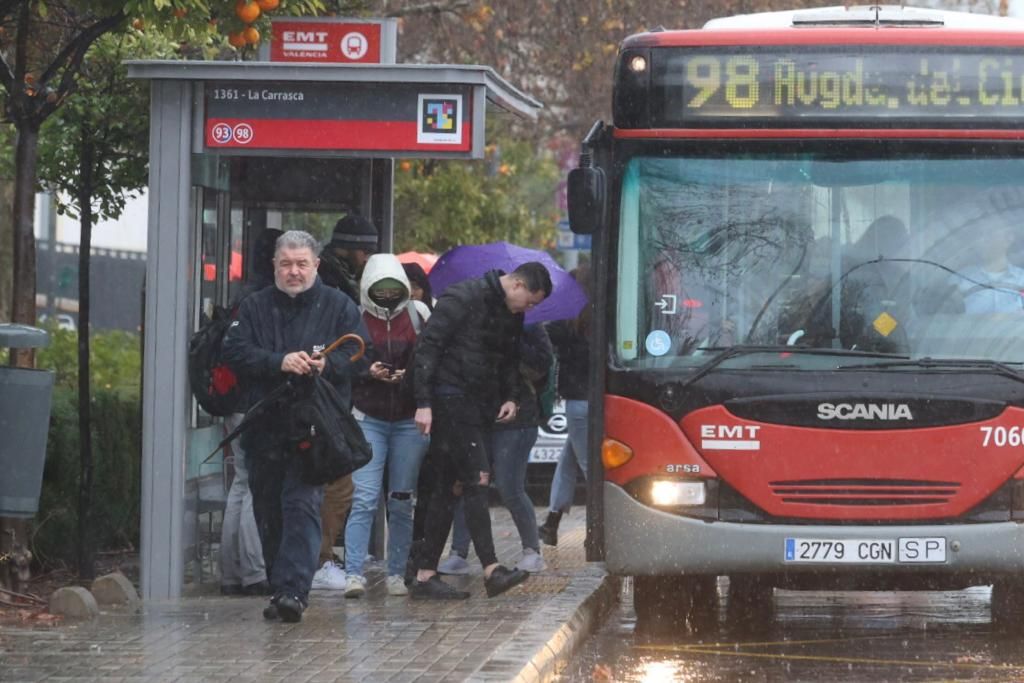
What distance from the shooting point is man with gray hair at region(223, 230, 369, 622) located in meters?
9.21

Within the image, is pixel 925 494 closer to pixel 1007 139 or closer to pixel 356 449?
pixel 1007 139

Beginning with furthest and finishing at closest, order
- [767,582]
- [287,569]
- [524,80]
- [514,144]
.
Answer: [514,144], [524,80], [767,582], [287,569]

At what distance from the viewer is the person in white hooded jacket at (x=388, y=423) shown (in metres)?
10.5

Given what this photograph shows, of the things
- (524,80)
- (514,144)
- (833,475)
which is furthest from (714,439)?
(514,144)

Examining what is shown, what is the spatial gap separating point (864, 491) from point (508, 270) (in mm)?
3404

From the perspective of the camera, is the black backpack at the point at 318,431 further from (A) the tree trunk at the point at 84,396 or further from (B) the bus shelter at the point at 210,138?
(A) the tree trunk at the point at 84,396

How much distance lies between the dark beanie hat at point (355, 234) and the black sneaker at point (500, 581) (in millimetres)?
1936

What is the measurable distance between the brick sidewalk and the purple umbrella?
1895 mm

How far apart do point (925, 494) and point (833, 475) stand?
434 millimetres

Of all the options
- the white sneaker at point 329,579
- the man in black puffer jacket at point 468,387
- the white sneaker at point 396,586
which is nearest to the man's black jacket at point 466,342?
the man in black puffer jacket at point 468,387

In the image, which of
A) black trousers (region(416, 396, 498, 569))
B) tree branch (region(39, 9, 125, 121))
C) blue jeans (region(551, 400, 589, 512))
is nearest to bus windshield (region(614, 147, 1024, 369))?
black trousers (region(416, 396, 498, 569))

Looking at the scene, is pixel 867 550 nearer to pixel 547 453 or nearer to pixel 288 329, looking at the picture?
pixel 288 329

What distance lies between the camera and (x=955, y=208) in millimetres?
9406

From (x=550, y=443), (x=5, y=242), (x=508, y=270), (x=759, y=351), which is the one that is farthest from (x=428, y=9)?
(x=759, y=351)
